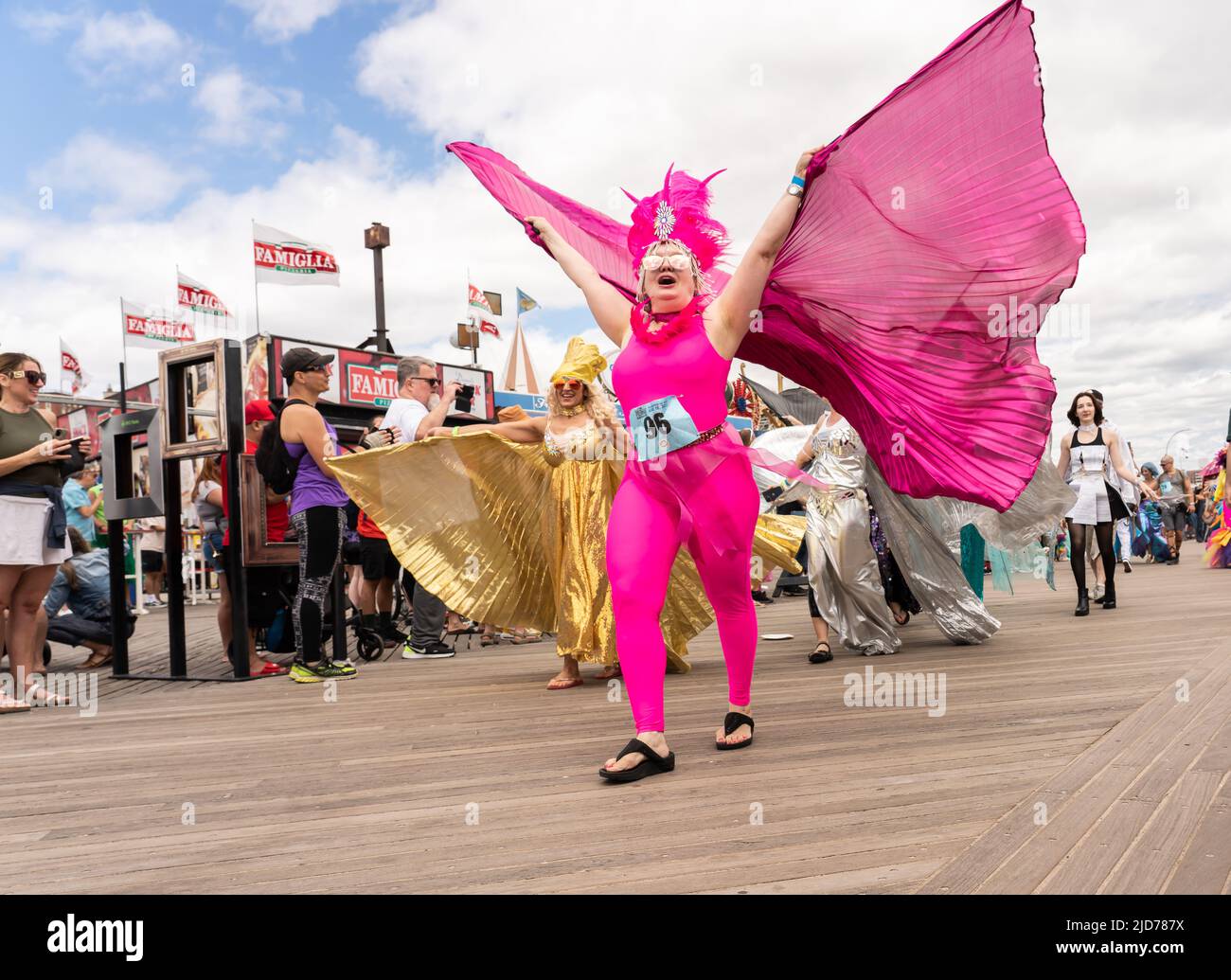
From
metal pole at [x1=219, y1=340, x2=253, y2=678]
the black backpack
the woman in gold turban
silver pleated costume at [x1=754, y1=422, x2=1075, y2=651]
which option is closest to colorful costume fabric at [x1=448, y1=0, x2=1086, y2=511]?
the woman in gold turban

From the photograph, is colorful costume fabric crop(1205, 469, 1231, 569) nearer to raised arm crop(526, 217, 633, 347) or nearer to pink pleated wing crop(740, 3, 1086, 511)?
pink pleated wing crop(740, 3, 1086, 511)

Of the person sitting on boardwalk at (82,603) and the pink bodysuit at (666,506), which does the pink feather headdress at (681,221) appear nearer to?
the pink bodysuit at (666,506)

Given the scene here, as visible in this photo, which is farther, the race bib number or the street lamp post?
the street lamp post

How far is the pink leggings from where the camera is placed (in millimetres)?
3246

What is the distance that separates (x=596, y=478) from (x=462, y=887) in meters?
3.60

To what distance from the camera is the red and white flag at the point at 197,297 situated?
20094 millimetres

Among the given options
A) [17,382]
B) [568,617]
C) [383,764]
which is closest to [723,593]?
[383,764]

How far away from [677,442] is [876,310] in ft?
3.13

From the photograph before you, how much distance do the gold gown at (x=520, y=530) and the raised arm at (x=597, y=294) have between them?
6.01 ft

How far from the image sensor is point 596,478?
18.3 ft

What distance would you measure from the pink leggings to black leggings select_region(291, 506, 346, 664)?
288 cm

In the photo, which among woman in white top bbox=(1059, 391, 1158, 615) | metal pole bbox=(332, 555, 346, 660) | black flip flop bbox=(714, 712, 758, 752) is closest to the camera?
black flip flop bbox=(714, 712, 758, 752)
